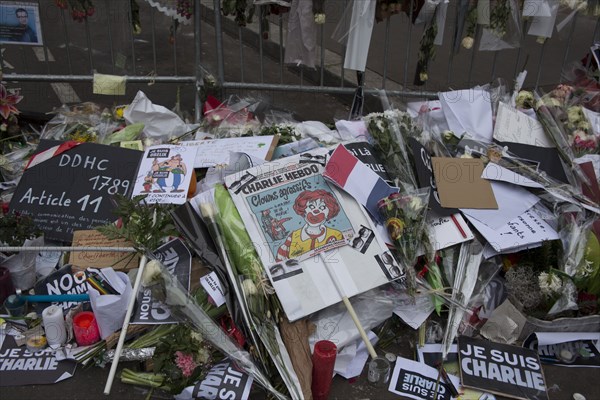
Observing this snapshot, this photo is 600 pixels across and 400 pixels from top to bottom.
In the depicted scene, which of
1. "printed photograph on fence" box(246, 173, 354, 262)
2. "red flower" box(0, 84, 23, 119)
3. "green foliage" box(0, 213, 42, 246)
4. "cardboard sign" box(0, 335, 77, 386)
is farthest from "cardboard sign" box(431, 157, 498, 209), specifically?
"red flower" box(0, 84, 23, 119)

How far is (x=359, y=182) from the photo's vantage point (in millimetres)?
3225

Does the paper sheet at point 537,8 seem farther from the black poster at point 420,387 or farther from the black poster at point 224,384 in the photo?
the black poster at point 224,384

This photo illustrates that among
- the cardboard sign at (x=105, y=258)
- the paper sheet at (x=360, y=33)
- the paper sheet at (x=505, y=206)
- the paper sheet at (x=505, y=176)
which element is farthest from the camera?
the paper sheet at (x=360, y=33)

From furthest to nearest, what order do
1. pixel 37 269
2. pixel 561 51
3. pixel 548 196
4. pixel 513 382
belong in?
pixel 561 51 < pixel 548 196 < pixel 37 269 < pixel 513 382

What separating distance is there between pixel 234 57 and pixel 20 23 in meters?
3.90

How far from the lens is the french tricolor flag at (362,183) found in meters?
3.21

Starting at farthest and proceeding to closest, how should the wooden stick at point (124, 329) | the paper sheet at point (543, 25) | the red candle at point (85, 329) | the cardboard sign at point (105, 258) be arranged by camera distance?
the paper sheet at point (543, 25) < the cardboard sign at point (105, 258) < the red candle at point (85, 329) < the wooden stick at point (124, 329)

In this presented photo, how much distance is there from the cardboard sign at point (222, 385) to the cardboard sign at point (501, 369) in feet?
3.57

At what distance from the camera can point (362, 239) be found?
A: 3.10 meters

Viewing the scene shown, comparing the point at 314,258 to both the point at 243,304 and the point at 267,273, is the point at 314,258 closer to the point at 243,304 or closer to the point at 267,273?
the point at 267,273

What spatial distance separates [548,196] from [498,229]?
1.67 feet

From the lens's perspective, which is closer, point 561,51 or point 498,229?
point 498,229

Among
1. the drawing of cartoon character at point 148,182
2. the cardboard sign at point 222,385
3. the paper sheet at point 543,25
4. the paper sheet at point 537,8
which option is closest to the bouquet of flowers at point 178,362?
the cardboard sign at point 222,385

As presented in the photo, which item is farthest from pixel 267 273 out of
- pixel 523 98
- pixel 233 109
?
pixel 523 98
